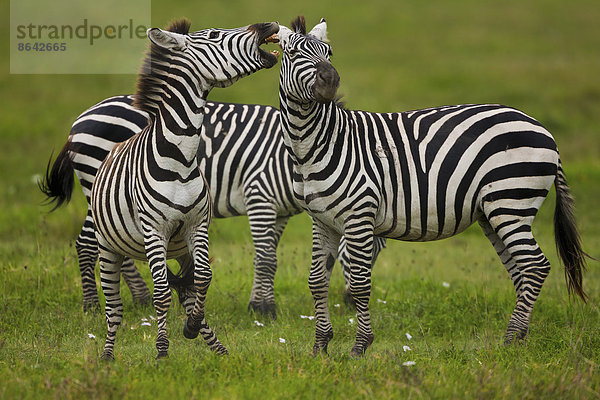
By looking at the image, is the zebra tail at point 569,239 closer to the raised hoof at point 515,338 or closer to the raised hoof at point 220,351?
the raised hoof at point 515,338

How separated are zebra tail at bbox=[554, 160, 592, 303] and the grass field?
18.1 inches

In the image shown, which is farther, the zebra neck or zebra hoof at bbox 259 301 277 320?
zebra hoof at bbox 259 301 277 320

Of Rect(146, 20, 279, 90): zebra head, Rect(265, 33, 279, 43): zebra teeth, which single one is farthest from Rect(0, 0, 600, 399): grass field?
Rect(265, 33, 279, 43): zebra teeth

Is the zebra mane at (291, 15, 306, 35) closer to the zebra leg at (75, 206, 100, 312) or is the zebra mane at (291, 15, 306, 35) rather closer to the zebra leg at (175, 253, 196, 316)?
the zebra leg at (175, 253, 196, 316)

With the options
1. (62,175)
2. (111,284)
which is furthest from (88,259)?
(111,284)

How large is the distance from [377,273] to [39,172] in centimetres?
897

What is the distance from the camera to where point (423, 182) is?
581 centimetres

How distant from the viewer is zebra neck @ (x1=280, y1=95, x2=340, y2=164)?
5438mm

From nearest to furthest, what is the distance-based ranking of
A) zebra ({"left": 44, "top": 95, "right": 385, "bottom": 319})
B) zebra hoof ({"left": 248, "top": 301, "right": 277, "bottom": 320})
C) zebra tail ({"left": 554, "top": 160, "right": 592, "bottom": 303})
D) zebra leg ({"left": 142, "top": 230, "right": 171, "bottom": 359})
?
zebra leg ({"left": 142, "top": 230, "right": 171, "bottom": 359}) → zebra tail ({"left": 554, "top": 160, "right": 592, "bottom": 303}) → zebra ({"left": 44, "top": 95, "right": 385, "bottom": 319}) → zebra hoof ({"left": 248, "top": 301, "right": 277, "bottom": 320})

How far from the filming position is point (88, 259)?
Answer: 7312 mm

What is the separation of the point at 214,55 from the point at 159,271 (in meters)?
1.77

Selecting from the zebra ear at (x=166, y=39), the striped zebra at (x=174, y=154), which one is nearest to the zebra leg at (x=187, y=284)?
the striped zebra at (x=174, y=154)

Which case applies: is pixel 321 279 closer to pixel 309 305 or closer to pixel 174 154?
pixel 174 154

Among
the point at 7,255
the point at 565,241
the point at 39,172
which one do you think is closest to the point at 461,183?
the point at 565,241
